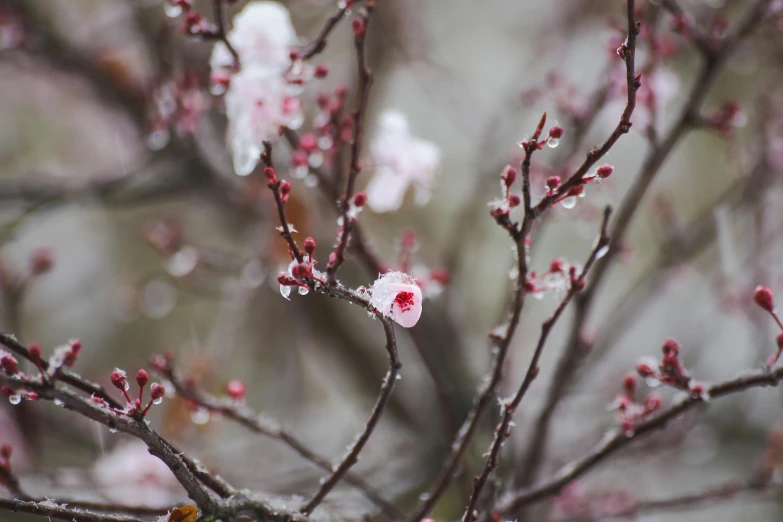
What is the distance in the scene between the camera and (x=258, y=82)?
5.68 feet

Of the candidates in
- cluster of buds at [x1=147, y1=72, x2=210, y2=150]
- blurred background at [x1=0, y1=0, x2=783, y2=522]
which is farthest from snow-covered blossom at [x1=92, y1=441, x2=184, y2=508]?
cluster of buds at [x1=147, y1=72, x2=210, y2=150]

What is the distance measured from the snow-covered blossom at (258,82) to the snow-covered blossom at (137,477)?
5.28ft

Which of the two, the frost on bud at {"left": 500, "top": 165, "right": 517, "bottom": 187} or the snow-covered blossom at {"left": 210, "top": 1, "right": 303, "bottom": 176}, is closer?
the frost on bud at {"left": 500, "top": 165, "right": 517, "bottom": 187}

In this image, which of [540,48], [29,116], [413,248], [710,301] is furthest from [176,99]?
[29,116]

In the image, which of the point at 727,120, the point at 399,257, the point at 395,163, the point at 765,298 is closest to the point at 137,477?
the point at 399,257

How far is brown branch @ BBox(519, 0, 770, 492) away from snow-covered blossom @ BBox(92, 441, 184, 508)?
1.61 meters

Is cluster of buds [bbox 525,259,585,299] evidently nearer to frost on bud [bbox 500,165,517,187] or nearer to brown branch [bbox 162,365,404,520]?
frost on bud [bbox 500,165,517,187]

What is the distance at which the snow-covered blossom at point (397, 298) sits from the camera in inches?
46.8

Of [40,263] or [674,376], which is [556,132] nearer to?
[674,376]

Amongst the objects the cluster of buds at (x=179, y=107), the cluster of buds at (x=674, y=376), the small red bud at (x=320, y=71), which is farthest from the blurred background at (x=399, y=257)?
the cluster of buds at (x=674, y=376)

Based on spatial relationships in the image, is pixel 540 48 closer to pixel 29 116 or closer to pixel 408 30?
pixel 408 30

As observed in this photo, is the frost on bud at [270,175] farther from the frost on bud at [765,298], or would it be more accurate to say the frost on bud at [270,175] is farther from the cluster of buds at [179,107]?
the cluster of buds at [179,107]

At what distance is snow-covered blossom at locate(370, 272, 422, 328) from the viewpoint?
119 centimetres

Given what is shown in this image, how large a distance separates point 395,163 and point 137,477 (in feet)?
6.36
